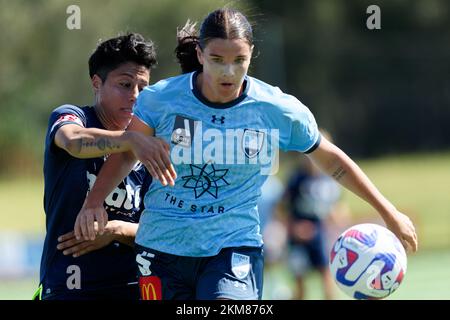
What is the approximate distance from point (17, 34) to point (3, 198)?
8.30 m

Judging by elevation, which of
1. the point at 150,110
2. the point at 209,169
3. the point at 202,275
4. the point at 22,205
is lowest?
the point at 202,275

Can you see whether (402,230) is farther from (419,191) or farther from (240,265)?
(419,191)

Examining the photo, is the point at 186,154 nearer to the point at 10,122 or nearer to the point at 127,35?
the point at 127,35

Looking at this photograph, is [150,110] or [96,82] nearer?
[150,110]

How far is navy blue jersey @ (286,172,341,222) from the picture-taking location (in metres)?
13.3

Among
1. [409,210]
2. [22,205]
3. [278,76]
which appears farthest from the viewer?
[278,76]

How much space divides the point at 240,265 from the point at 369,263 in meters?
0.68

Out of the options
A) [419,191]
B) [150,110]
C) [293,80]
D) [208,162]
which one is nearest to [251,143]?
[208,162]

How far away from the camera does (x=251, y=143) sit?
521cm

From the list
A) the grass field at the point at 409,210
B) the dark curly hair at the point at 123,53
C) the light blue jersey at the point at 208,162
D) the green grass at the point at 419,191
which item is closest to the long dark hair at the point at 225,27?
the light blue jersey at the point at 208,162

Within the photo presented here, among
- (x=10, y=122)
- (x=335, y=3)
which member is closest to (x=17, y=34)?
(x=10, y=122)

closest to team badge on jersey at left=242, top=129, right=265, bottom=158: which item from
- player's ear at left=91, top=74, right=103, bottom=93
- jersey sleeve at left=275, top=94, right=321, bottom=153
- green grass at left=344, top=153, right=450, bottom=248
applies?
jersey sleeve at left=275, top=94, right=321, bottom=153

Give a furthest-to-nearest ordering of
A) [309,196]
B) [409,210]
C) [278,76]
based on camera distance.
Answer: [278,76] → [409,210] → [309,196]
